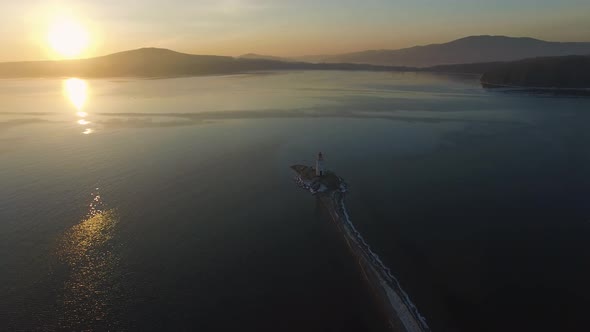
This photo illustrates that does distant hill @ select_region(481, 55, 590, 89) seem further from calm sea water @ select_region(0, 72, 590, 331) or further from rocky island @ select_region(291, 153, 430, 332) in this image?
rocky island @ select_region(291, 153, 430, 332)

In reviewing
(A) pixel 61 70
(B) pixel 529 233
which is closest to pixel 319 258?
(B) pixel 529 233

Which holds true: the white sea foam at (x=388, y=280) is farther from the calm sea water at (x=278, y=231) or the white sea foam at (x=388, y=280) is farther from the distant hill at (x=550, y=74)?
the distant hill at (x=550, y=74)

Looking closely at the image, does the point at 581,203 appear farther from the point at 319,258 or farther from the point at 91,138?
the point at 91,138

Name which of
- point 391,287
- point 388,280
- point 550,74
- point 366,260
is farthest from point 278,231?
point 550,74

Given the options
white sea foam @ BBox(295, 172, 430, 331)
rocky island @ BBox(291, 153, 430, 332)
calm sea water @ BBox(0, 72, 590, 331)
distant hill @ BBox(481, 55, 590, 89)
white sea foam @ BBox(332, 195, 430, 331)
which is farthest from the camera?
distant hill @ BBox(481, 55, 590, 89)

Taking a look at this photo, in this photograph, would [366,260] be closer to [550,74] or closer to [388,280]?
[388,280]

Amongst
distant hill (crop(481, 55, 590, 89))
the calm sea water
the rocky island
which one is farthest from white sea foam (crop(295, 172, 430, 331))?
distant hill (crop(481, 55, 590, 89))

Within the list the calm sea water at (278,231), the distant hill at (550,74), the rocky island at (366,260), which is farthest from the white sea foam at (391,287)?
the distant hill at (550,74)
